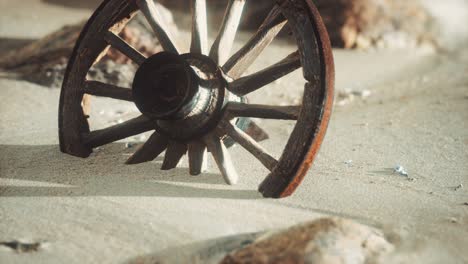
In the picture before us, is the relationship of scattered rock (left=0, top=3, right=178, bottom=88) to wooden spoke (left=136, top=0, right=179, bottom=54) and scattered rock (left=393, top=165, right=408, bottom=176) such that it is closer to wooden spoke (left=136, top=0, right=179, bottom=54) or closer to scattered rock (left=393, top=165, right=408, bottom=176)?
wooden spoke (left=136, top=0, right=179, bottom=54)

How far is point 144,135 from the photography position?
3.73 metres

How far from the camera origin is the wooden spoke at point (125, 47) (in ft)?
10.0

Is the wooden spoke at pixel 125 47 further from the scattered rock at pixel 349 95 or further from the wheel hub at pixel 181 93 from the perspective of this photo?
the scattered rock at pixel 349 95

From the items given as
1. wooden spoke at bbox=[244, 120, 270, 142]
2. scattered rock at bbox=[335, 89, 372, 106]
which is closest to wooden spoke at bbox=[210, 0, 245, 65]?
wooden spoke at bbox=[244, 120, 270, 142]

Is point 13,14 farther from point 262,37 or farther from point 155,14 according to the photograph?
point 262,37

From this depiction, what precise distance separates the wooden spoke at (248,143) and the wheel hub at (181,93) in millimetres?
73

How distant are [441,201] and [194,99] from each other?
4.50 feet

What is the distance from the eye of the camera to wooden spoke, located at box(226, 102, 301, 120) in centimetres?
258

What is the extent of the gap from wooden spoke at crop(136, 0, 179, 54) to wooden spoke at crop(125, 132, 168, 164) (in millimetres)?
519

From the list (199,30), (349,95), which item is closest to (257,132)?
(199,30)

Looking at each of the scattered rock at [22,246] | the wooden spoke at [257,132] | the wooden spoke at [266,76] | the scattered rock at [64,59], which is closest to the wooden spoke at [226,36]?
the wooden spoke at [266,76]

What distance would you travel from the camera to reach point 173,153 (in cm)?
294

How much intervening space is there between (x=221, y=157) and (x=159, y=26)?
0.87 meters

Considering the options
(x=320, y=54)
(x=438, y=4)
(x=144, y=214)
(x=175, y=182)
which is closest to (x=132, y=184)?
(x=175, y=182)
